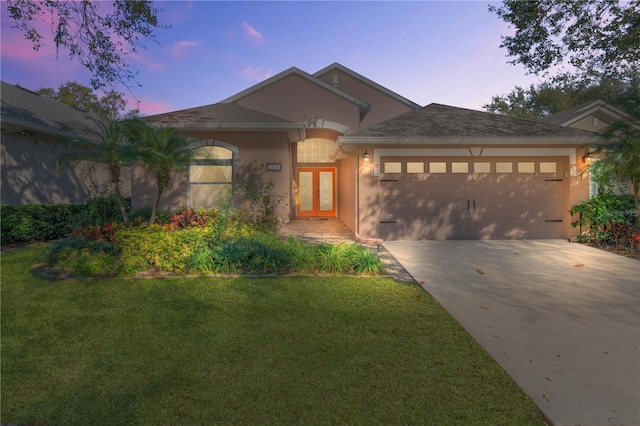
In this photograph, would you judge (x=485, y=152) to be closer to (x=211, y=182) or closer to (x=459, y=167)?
(x=459, y=167)

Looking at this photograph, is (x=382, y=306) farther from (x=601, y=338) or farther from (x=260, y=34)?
(x=260, y=34)

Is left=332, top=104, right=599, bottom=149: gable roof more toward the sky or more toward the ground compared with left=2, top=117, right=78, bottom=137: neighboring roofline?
more toward the ground

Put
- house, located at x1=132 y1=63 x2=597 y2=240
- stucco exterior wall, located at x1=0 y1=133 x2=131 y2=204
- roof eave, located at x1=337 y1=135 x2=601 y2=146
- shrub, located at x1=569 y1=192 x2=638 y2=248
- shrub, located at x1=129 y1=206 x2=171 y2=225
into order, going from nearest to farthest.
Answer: shrub, located at x1=129 y1=206 x2=171 y2=225, shrub, located at x1=569 y1=192 x2=638 y2=248, roof eave, located at x1=337 y1=135 x2=601 y2=146, house, located at x1=132 y1=63 x2=597 y2=240, stucco exterior wall, located at x1=0 y1=133 x2=131 y2=204

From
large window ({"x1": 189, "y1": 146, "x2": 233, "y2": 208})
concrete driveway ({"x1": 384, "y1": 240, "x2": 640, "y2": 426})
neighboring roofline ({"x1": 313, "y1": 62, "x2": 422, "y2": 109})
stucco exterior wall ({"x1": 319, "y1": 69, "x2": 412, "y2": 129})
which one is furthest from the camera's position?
stucco exterior wall ({"x1": 319, "y1": 69, "x2": 412, "y2": 129})

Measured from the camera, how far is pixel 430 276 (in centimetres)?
623

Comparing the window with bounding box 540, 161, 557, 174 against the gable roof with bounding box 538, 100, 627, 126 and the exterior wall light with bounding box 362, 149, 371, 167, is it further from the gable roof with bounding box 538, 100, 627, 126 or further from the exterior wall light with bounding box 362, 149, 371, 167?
the gable roof with bounding box 538, 100, 627, 126

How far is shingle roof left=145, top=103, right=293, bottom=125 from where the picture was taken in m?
11.4

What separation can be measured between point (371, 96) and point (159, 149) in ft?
48.0

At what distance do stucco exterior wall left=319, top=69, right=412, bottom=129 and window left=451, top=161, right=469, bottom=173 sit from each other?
32.7ft

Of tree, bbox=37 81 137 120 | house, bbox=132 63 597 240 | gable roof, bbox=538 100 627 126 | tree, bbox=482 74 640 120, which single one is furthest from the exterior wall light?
tree, bbox=37 81 137 120

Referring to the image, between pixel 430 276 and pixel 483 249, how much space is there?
3458 millimetres

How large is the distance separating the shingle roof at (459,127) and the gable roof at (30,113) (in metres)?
8.28

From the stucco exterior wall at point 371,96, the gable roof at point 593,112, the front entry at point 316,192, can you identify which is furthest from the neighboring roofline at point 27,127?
the gable roof at point 593,112

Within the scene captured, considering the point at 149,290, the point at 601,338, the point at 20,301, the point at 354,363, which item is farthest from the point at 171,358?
the point at 601,338
